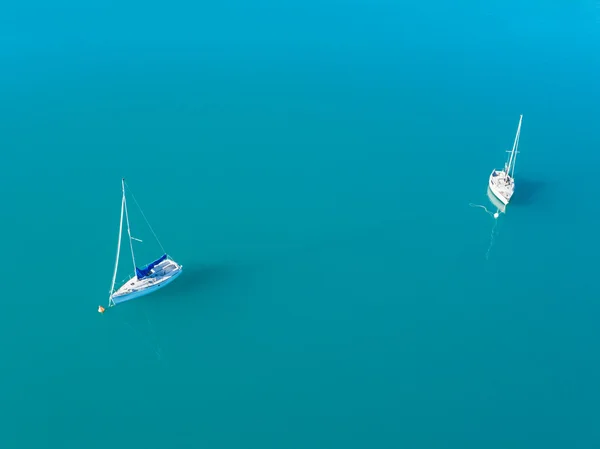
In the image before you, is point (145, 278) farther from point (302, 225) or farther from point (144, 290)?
point (302, 225)

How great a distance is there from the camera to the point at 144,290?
232ft

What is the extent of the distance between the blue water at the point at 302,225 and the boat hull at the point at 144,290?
1330 millimetres

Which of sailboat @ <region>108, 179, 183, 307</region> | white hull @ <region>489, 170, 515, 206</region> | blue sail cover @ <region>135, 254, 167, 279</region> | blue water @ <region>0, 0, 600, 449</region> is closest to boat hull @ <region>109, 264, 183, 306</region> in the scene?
sailboat @ <region>108, 179, 183, 307</region>

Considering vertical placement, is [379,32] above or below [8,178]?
above

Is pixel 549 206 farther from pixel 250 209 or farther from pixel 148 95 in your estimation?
pixel 148 95

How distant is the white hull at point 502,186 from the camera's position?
8350cm

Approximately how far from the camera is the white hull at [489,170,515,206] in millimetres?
83500

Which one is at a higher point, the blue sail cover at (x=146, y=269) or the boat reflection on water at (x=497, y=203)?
the boat reflection on water at (x=497, y=203)

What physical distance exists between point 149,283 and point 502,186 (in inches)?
1773

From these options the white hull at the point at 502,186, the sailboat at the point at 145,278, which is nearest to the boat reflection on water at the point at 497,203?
the white hull at the point at 502,186

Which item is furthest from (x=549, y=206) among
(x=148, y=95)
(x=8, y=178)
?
(x=8, y=178)

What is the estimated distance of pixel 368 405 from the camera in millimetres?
63531

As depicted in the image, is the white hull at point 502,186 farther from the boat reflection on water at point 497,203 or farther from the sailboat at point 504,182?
the boat reflection on water at point 497,203

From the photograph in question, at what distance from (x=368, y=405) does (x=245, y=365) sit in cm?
1275
